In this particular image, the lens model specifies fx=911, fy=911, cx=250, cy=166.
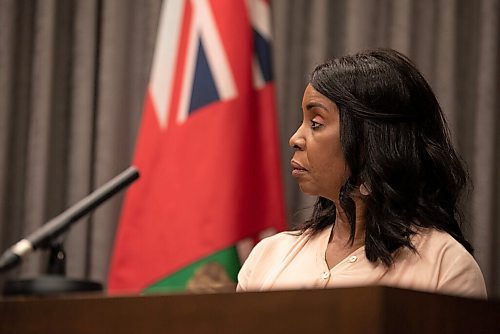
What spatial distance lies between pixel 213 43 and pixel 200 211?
1.75 feet

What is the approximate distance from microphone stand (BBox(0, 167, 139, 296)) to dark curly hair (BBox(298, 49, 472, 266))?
512 millimetres

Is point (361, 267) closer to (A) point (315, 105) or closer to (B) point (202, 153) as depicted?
(A) point (315, 105)

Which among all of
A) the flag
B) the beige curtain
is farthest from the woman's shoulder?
the beige curtain

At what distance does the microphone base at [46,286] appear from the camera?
1.39 meters

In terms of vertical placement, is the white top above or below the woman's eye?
below

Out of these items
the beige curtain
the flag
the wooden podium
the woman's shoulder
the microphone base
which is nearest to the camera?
the wooden podium

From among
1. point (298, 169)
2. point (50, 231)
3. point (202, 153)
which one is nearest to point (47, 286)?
point (50, 231)

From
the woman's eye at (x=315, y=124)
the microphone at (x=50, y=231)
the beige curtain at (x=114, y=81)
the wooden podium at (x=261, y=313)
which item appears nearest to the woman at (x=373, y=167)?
the woman's eye at (x=315, y=124)

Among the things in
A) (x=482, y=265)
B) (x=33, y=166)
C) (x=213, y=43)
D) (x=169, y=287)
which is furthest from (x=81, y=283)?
(x=33, y=166)

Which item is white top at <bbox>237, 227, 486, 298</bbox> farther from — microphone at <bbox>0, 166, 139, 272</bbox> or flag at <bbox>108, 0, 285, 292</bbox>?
flag at <bbox>108, 0, 285, 292</bbox>

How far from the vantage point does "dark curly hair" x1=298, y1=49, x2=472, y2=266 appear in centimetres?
181

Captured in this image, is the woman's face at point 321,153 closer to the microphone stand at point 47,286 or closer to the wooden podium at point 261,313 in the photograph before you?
the microphone stand at point 47,286

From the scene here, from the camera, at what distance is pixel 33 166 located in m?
3.43

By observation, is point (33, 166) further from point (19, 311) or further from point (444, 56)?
point (19, 311)
